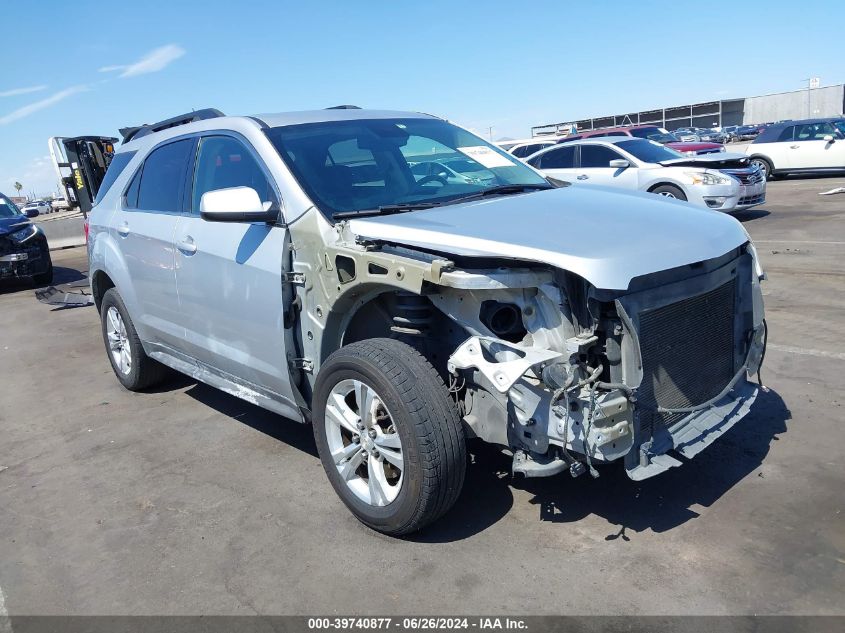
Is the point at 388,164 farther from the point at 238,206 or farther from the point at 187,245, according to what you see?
the point at 187,245

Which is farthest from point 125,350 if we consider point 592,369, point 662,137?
point 662,137

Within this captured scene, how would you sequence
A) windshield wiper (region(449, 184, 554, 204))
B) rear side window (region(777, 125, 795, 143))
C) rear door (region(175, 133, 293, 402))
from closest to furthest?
rear door (region(175, 133, 293, 402)) → windshield wiper (region(449, 184, 554, 204)) → rear side window (region(777, 125, 795, 143))

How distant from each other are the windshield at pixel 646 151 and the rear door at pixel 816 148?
342 inches

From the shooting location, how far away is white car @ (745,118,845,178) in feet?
64.4

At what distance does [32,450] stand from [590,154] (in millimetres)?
10974

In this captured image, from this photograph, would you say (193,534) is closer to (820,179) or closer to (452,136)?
(452,136)

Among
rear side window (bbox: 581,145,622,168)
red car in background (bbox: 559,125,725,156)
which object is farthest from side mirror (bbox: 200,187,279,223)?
red car in background (bbox: 559,125,725,156)

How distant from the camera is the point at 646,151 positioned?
1339 centimetres

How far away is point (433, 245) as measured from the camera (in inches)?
126

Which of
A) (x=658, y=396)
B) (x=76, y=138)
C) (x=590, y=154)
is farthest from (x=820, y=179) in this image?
(x=658, y=396)

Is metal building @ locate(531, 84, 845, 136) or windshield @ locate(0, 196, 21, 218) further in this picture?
metal building @ locate(531, 84, 845, 136)

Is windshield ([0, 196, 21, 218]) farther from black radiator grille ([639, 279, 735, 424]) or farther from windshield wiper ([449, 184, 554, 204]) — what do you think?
black radiator grille ([639, 279, 735, 424])

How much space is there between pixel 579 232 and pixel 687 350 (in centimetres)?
75

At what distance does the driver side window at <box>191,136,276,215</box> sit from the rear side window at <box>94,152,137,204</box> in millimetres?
1575
